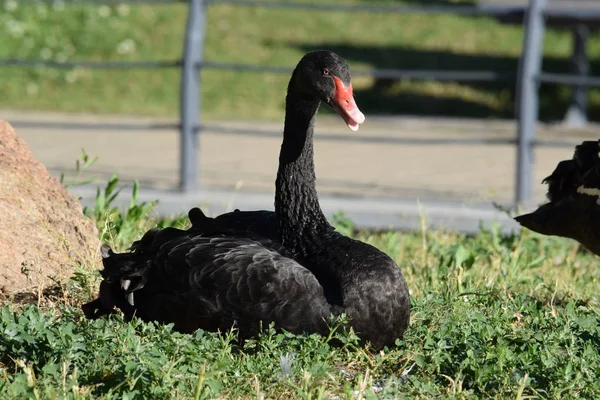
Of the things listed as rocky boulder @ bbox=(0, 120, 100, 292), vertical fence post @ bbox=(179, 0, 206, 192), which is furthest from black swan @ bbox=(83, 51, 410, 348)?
vertical fence post @ bbox=(179, 0, 206, 192)

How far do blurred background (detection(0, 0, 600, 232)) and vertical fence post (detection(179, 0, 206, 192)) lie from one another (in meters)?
0.05

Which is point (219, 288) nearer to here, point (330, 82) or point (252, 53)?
point (330, 82)

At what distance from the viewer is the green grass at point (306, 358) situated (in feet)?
11.0

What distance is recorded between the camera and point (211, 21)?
17.9 m

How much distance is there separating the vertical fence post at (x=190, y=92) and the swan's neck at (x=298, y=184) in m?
3.16

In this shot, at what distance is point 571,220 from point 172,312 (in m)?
2.07

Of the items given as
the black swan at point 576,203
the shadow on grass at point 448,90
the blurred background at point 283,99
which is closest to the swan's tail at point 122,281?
the black swan at point 576,203

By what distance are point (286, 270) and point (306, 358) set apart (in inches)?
15.3

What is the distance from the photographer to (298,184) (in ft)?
14.1

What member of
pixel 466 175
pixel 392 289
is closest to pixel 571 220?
pixel 392 289

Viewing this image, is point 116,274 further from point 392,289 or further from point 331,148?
point 331,148

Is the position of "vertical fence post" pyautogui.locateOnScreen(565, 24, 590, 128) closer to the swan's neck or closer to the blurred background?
the blurred background

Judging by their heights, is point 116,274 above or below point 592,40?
below

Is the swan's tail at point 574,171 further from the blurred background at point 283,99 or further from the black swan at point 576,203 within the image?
the blurred background at point 283,99
